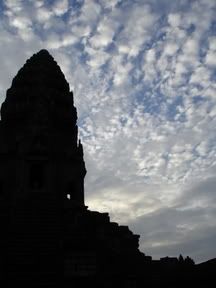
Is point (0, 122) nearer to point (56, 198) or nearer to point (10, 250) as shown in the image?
point (56, 198)

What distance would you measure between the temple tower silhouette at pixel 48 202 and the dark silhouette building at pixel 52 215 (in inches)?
1.9

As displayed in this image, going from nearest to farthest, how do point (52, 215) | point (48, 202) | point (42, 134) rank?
point (52, 215) → point (48, 202) → point (42, 134)

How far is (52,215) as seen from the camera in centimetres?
2173

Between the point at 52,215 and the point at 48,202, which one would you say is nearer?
the point at 52,215

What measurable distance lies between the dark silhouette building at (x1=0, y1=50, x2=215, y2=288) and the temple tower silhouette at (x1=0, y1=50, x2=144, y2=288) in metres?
0.05

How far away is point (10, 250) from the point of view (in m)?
17.6

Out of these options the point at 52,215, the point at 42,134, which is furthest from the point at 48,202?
the point at 42,134

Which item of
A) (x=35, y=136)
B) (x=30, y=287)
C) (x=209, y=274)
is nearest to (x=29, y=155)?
(x=35, y=136)

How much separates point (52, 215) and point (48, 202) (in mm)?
2154

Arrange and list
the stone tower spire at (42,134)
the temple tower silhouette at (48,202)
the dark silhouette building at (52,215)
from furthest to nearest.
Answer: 1. the stone tower spire at (42,134)
2. the temple tower silhouette at (48,202)
3. the dark silhouette building at (52,215)

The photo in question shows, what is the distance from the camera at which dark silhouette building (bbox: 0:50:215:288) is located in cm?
1653

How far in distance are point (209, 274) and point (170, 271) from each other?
3656mm

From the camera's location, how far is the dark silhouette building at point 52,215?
54.2 ft

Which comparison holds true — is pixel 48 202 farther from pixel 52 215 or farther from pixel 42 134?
pixel 42 134
